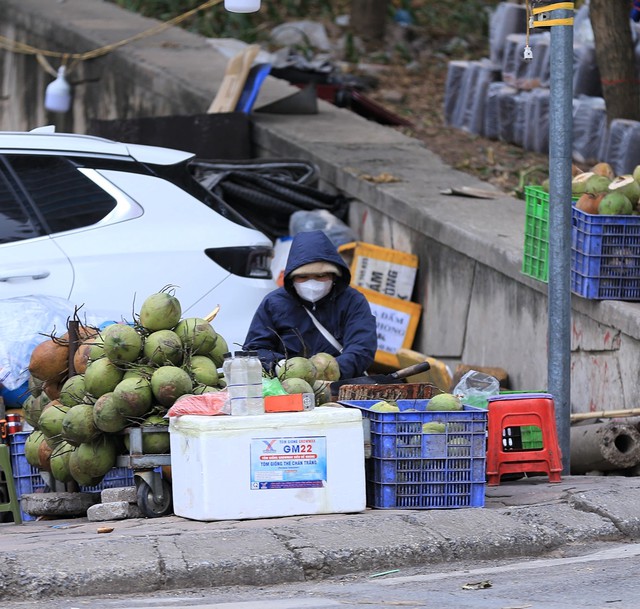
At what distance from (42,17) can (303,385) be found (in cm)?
1192

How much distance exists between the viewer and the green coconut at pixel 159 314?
20.0ft

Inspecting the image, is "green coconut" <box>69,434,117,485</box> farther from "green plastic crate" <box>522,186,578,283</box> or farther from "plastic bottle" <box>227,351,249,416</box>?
"green plastic crate" <box>522,186,578,283</box>

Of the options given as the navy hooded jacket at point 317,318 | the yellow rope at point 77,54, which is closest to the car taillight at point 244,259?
the navy hooded jacket at point 317,318

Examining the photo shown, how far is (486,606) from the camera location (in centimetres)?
454

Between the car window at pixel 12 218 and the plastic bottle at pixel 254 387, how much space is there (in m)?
2.27

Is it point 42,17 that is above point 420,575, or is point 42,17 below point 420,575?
above

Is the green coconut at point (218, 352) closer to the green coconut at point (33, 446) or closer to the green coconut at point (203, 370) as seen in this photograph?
the green coconut at point (203, 370)

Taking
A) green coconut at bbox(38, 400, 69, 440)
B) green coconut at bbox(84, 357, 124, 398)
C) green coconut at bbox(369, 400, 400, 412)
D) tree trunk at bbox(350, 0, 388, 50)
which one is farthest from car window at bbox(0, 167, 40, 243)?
tree trunk at bbox(350, 0, 388, 50)

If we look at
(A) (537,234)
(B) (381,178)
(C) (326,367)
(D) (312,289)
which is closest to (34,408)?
(C) (326,367)

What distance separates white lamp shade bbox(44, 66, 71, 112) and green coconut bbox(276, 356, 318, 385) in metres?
9.63

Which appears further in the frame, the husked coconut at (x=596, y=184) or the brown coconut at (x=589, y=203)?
the husked coconut at (x=596, y=184)

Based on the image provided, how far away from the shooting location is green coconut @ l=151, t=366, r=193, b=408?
584 centimetres


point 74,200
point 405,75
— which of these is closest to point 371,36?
point 405,75

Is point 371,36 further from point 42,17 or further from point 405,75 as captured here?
point 42,17
